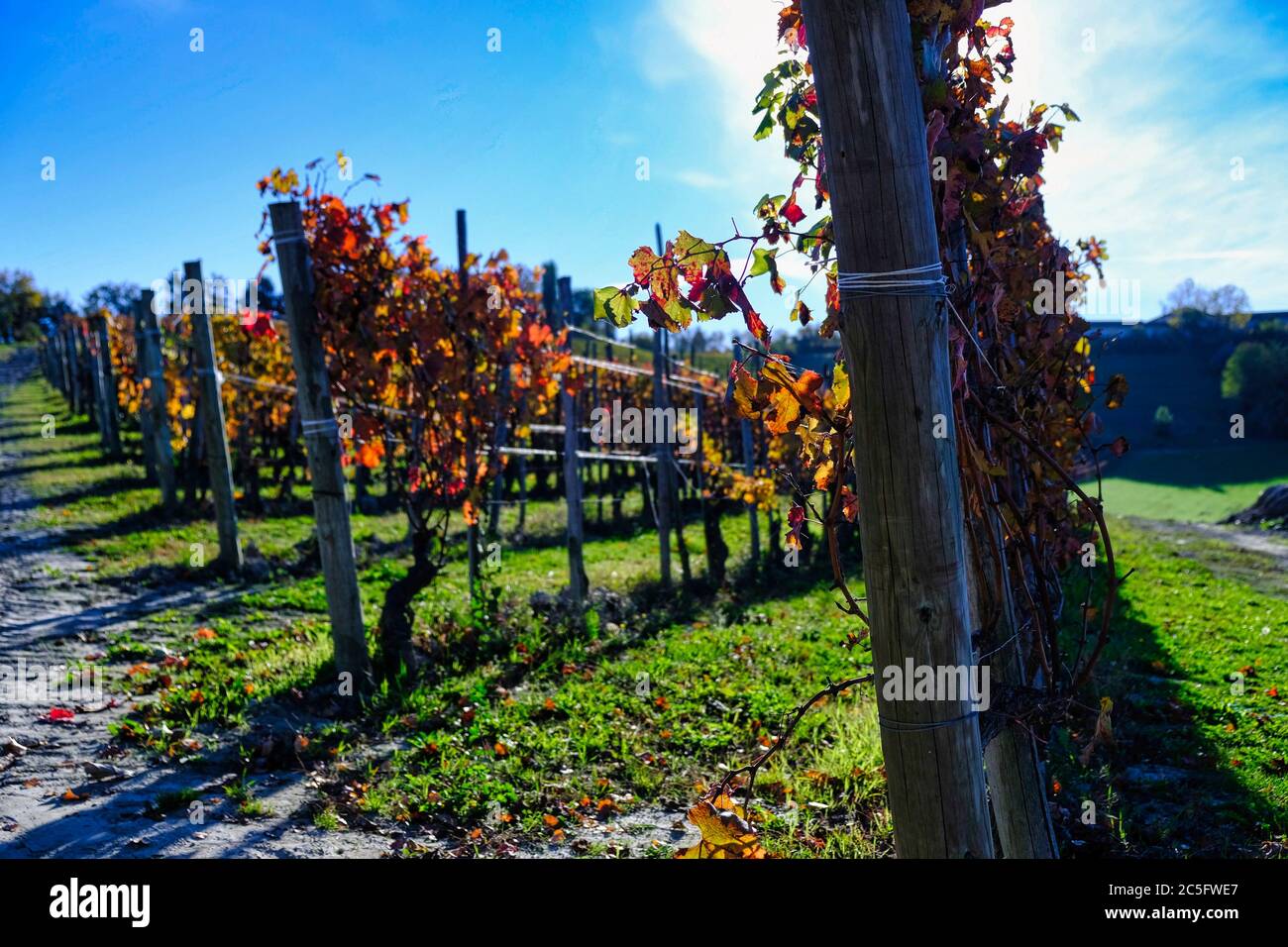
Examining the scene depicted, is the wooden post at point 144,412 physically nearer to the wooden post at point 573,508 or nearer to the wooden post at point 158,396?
the wooden post at point 158,396

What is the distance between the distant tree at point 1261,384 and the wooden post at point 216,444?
2627 cm

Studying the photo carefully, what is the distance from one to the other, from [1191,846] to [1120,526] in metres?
12.1

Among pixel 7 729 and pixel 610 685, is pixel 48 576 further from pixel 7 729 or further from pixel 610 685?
pixel 610 685

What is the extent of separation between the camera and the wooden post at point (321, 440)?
5.56m

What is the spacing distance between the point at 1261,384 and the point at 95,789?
29151mm

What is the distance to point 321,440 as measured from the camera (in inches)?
218

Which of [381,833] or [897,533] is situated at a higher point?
[897,533]

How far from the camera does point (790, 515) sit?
224 cm

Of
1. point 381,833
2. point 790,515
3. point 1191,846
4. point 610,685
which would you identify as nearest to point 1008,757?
point 790,515

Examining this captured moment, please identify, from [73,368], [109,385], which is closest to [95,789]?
[109,385]

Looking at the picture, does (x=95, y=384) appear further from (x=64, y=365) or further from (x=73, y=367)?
(x=64, y=365)

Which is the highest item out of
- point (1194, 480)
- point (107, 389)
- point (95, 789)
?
point (107, 389)

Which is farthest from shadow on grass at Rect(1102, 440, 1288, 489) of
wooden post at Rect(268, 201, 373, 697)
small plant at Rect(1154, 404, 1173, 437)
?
wooden post at Rect(268, 201, 373, 697)

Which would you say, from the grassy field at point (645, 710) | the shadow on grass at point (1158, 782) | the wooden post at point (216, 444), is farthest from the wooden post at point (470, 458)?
the shadow on grass at point (1158, 782)
